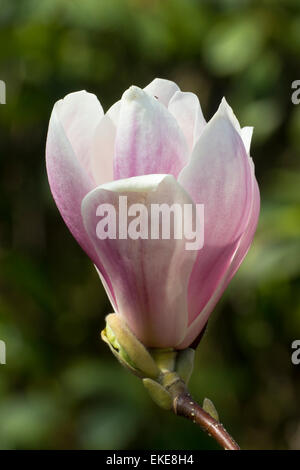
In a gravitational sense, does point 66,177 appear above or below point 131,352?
above

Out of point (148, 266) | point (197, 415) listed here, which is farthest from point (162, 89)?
point (197, 415)

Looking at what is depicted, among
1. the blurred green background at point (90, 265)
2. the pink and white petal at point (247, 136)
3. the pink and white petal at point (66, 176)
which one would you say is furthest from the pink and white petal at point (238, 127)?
the blurred green background at point (90, 265)

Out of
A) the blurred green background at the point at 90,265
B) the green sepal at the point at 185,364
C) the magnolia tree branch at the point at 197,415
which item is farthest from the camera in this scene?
the blurred green background at the point at 90,265

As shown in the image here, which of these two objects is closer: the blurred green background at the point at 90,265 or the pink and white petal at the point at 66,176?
the pink and white petal at the point at 66,176

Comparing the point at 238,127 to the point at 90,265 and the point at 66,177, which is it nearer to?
the point at 66,177

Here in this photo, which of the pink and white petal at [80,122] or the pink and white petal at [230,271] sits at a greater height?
the pink and white petal at [80,122]

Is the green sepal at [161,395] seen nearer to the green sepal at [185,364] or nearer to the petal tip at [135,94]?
the green sepal at [185,364]

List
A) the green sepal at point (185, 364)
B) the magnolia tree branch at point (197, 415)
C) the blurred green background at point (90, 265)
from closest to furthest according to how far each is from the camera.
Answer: the magnolia tree branch at point (197, 415), the green sepal at point (185, 364), the blurred green background at point (90, 265)

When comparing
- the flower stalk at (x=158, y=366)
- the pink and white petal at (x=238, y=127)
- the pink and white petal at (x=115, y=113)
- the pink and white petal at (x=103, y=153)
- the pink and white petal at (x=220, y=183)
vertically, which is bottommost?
the flower stalk at (x=158, y=366)
